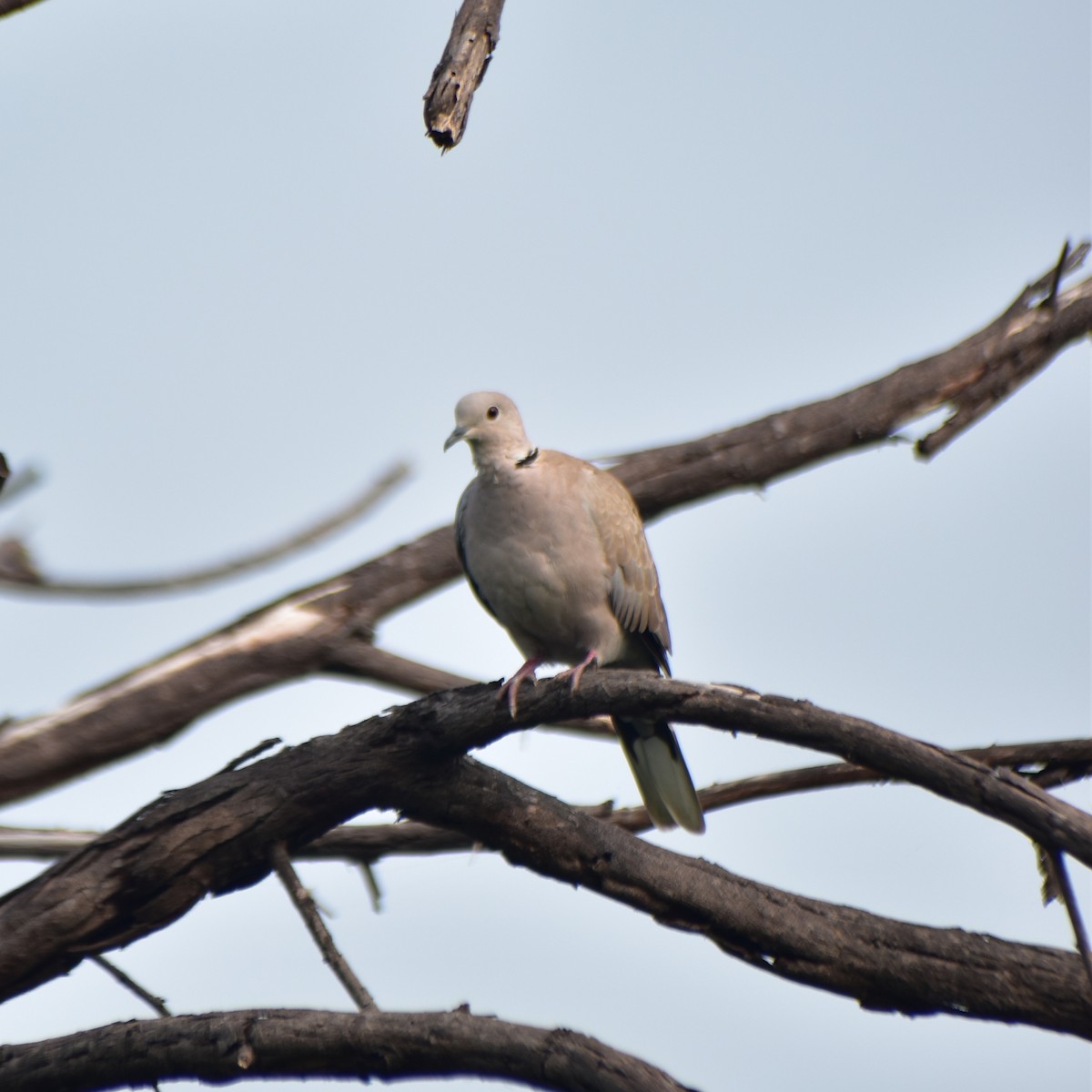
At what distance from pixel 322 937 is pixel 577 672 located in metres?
1.03

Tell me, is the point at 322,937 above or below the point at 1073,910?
above

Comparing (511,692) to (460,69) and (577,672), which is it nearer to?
(577,672)

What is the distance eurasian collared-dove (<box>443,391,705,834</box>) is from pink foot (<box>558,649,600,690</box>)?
0.06 feet

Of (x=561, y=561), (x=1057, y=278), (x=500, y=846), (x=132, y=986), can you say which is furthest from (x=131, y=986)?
(x=1057, y=278)

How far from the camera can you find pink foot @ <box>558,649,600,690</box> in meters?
3.61

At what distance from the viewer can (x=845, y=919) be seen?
3357 mm

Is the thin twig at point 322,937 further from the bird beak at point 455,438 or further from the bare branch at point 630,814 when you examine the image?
the bird beak at point 455,438

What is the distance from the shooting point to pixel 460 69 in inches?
102

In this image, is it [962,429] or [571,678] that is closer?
[571,678]

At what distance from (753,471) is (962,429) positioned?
0.86m

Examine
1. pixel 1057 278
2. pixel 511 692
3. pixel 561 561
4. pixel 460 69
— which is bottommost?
pixel 511 692

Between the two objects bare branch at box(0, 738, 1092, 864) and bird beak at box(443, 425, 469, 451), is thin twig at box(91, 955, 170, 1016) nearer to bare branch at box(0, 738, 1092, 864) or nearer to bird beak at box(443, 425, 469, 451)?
bare branch at box(0, 738, 1092, 864)

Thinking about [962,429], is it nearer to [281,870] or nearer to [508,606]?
[508,606]

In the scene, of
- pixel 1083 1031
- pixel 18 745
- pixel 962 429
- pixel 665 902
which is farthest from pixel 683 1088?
pixel 18 745
